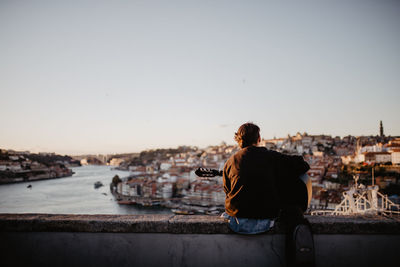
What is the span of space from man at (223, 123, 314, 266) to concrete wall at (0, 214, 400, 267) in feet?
0.42

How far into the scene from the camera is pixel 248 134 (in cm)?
155

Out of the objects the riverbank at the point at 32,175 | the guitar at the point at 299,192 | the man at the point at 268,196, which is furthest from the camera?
the riverbank at the point at 32,175

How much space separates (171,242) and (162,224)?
0.42ft

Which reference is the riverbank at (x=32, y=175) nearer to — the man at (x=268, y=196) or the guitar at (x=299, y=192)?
the man at (x=268, y=196)

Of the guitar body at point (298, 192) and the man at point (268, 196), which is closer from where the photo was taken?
the man at point (268, 196)

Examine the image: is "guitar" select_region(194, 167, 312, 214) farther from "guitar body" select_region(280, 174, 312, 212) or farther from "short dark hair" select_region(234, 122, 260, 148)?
"short dark hair" select_region(234, 122, 260, 148)

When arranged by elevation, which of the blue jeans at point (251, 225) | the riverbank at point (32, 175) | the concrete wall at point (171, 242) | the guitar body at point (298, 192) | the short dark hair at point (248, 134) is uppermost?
the short dark hair at point (248, 134)

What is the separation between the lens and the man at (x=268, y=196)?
1.35 metres

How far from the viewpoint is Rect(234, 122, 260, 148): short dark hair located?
5.08 feet

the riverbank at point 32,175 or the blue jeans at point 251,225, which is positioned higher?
the blue jeans at point 251,225

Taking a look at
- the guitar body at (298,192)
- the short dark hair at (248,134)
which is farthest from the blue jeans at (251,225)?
the short dark hair at (248,134)

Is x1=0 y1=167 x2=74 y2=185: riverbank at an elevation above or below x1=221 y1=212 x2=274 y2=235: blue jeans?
below

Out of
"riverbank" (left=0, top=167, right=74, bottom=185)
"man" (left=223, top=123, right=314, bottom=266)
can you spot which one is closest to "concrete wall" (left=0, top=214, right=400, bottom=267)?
"man" (left=223, top=123, right=314, bottom=266)

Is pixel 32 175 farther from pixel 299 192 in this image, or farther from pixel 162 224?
pixel 299 192
